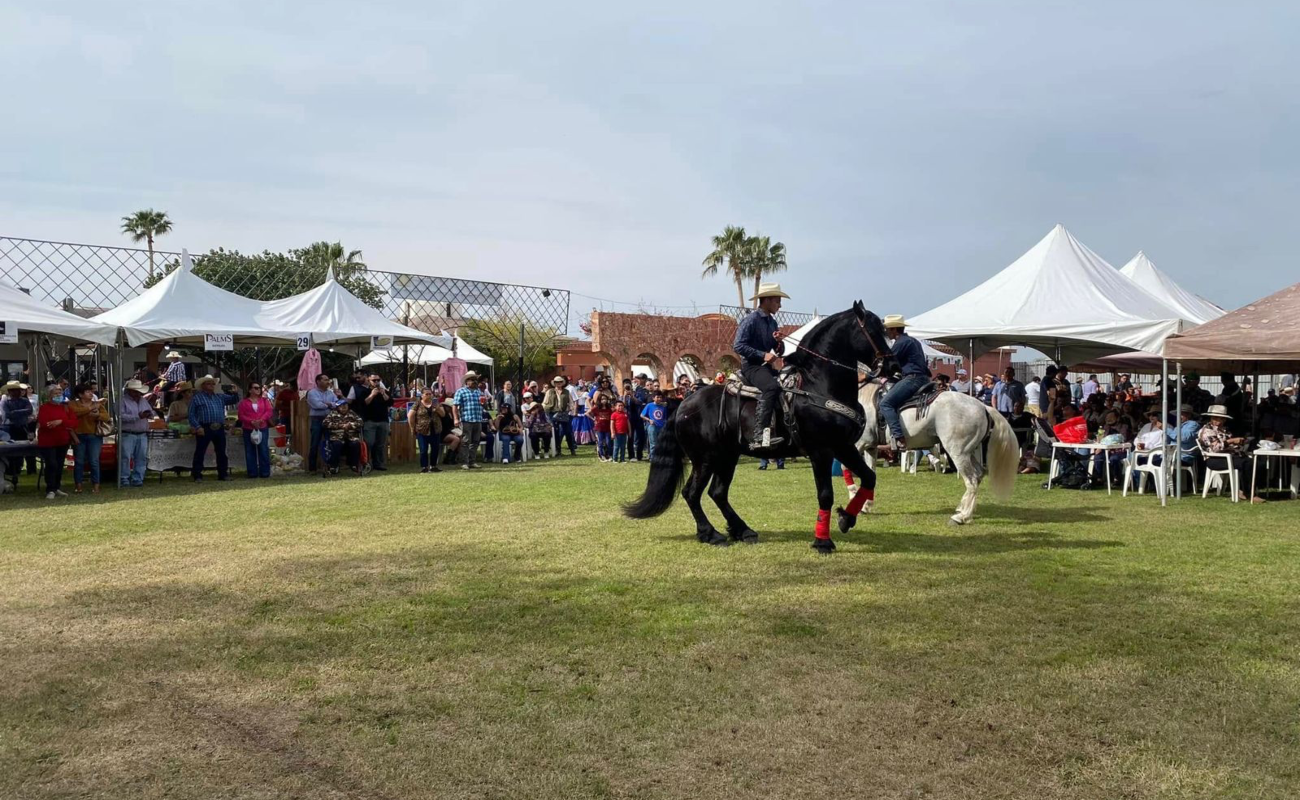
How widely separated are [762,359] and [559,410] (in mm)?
13174

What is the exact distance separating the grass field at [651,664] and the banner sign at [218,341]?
7991mm

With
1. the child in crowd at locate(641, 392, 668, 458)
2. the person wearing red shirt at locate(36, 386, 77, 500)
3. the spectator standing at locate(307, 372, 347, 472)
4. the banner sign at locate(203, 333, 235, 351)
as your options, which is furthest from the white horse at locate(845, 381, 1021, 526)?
the banner sign at locate(203, 333, 235, 351)

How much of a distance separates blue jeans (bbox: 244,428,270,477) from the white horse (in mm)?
10209

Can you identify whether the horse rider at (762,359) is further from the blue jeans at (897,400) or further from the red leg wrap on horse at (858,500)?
the blue jeans at (897,400)

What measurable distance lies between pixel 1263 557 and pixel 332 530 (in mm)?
8705

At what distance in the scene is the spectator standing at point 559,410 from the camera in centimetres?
2114

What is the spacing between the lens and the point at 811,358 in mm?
8508

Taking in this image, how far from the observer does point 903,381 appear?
10.9 metres

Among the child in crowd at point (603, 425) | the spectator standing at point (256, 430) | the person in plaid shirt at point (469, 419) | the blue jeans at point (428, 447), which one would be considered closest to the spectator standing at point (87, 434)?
the spectator standing at point (256, 430)

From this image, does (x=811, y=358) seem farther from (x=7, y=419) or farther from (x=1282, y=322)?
(x=7, y=419)

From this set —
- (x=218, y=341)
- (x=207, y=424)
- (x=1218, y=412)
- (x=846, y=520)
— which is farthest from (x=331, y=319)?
(x=1218, y=412)

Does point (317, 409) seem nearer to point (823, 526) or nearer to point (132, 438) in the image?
point (132, 438)

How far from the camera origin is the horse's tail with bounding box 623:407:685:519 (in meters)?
8.73

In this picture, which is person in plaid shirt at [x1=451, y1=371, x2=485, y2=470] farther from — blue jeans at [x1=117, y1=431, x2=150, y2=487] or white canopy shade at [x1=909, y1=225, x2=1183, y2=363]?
white canopy shade at [x1=909, y1=225, x2=1183, y2=363]
